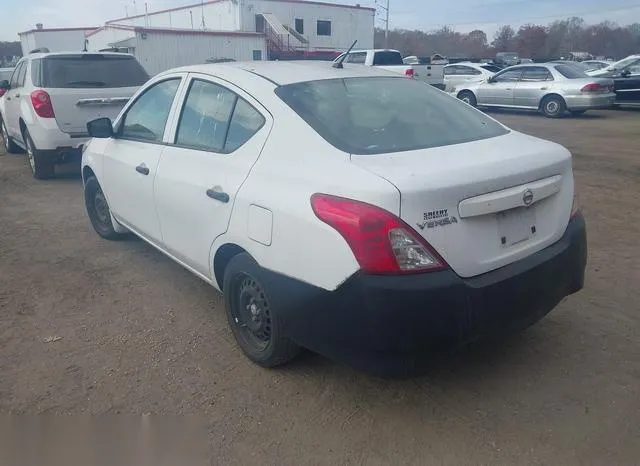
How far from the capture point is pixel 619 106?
16.9m

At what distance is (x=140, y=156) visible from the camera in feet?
13.4

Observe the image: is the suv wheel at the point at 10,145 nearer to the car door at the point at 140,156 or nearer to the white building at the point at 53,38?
the car door at the point at 140,156

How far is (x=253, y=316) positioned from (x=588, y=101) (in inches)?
557

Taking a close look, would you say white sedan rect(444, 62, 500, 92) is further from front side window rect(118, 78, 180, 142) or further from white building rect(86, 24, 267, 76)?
white building rect(86, 24, 267, 76)

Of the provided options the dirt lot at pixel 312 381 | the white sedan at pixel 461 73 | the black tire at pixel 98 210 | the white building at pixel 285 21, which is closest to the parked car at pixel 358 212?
the dirt lot at pixel 312 381

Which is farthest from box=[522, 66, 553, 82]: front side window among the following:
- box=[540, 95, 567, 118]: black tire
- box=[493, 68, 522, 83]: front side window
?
box=[540, 95, 567, 118]: black tire

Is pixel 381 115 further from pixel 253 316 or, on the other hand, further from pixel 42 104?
pixel 42 104

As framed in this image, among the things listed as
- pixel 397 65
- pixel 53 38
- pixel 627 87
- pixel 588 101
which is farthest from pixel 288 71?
pixel 53 38

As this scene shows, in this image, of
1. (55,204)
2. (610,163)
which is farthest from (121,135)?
(610,163)

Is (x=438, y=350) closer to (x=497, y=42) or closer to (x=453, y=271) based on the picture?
(x=453, y=271)

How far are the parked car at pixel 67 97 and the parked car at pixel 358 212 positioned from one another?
423cm

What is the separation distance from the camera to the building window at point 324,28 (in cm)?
4545

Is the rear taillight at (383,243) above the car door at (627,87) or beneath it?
above

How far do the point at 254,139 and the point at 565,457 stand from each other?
2170mm
